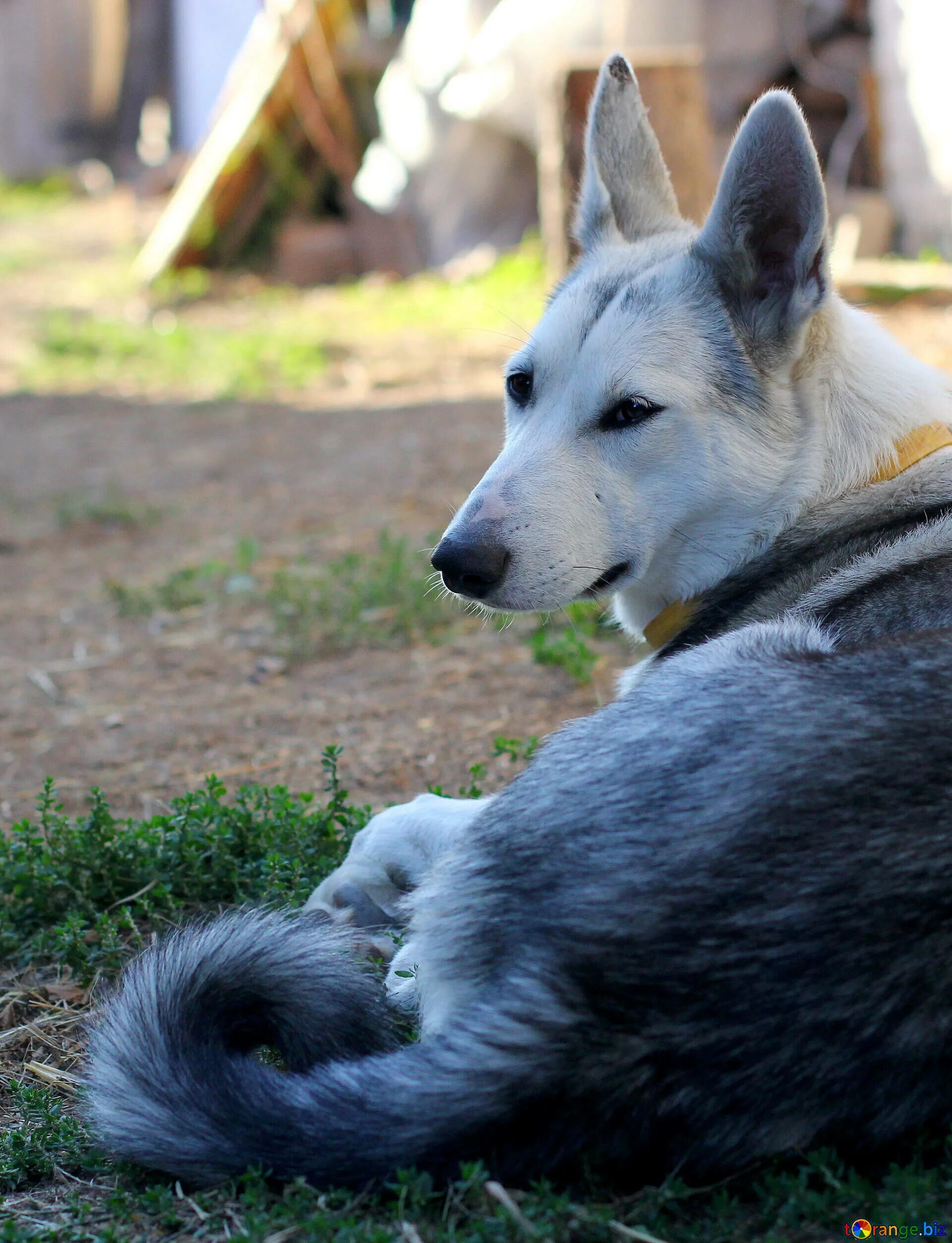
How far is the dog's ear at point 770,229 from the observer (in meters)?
2.71

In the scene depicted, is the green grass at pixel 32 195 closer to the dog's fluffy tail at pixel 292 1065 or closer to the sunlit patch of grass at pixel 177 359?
the sunlit patch of grass at pixel 177 359

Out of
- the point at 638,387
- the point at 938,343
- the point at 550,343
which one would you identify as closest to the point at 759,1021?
the point at 638,387

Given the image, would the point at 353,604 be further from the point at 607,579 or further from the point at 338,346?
the point at 338,346

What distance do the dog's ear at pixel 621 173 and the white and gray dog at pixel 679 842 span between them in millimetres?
423

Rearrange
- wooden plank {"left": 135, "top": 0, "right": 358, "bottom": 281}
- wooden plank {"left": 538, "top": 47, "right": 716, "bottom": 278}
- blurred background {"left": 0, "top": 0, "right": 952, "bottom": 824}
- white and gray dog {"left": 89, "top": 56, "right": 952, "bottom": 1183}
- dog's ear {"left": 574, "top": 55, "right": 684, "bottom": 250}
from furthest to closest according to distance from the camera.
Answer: wooden plank {"left": 135, "top": 0, "right": 358, "bottom": 281} → wooden plank {"left": 538, "top": 47, "right": 716, "bottom": 278} → blurred background {"left": 0, "top": 0, "right": 952, "bottom": 824} → dog's ear {"left": 574, "top": 55, "right": 684, "bottom": 250} → white and gray dog {"left": 89, "top": 56, "right": 952, "bottom": 1183}

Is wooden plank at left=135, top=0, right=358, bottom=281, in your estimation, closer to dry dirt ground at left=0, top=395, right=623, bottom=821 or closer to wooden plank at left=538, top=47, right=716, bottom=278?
dry dirt ground at left=0, top=395, right=623, bottom=821

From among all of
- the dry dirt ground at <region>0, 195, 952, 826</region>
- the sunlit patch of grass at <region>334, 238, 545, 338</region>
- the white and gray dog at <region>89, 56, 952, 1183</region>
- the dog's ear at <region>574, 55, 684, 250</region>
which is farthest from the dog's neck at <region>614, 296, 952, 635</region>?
the sunlit patch of grass at <region>334, 238, 545, 338</region>

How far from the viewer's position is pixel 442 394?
8.04 m

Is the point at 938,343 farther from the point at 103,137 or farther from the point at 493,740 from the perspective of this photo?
the point at 103,137

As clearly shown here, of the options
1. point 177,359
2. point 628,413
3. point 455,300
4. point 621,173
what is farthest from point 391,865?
point 455,300

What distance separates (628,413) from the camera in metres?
2.89

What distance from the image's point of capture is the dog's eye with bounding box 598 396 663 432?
2871 mm

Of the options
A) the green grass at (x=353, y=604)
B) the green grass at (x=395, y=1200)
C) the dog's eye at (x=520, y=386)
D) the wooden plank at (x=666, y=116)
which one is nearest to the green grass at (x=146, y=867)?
the green grass at (x=395, y=1200)

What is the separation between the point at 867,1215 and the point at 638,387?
5.58 feet
